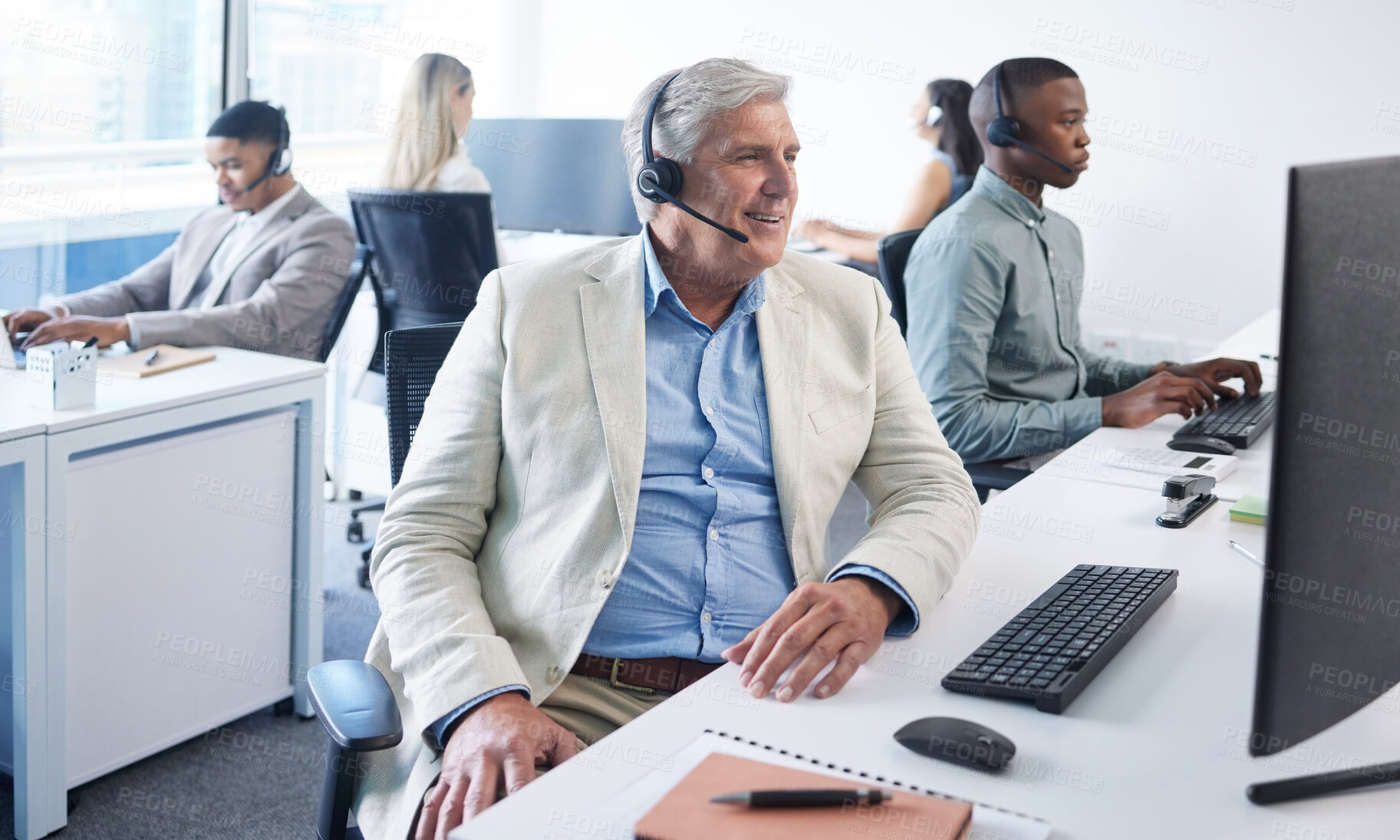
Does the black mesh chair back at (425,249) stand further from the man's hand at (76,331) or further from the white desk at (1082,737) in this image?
the white desk at (1082,737)

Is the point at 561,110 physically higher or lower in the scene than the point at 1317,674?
higher

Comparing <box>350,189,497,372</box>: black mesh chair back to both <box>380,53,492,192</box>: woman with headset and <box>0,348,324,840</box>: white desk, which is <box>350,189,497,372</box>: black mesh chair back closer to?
<box>380,53,492,192</box>: woman with headset

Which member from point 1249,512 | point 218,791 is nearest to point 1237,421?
point 1249,512

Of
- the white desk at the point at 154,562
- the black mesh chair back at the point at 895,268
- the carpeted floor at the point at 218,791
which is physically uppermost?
the black mesh chair back at the point at 895,268

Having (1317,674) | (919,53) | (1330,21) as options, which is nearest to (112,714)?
(1317,674)

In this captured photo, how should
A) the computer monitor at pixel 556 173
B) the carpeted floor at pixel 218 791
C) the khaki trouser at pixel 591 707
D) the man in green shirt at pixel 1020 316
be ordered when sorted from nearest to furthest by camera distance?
the khaki trouser at pixel 591 707
the carpeted floor at pixel 218 791
the man in green shirt at pixel 1020 316
the computer monitor at pixel 556 173

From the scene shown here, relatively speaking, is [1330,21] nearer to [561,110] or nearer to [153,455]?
[561,110]

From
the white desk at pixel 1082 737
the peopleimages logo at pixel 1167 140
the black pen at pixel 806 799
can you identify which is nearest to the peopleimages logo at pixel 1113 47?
the peopleimages logo at pixel 1167 140

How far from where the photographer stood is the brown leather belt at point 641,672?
1.32 metres

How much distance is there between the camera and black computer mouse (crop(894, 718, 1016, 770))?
0.91 meters

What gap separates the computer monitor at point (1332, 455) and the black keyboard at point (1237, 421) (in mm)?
1256

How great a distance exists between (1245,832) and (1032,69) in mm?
1940

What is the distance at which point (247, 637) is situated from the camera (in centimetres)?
237

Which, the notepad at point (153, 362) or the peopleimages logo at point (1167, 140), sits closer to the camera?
the notepad at point (153, 362)
